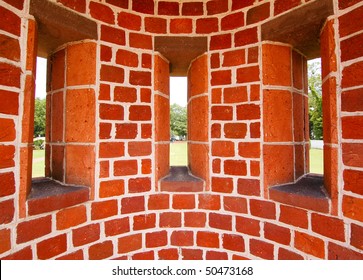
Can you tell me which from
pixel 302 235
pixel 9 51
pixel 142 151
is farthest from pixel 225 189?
pixel 9 51

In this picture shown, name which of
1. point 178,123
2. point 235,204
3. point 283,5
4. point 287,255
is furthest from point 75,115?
point 178,123

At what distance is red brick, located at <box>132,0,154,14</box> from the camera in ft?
4.59

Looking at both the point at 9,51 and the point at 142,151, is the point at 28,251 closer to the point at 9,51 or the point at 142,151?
the point at 142,151

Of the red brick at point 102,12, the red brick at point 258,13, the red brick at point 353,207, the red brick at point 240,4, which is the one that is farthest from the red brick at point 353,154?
the red brick at point 102,12

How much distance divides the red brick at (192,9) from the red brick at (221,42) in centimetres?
20

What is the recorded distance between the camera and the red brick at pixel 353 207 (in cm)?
93

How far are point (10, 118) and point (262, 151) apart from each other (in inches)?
50.5

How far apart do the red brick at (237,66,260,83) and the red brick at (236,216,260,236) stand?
33.4 inches

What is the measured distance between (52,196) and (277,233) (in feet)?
4.07

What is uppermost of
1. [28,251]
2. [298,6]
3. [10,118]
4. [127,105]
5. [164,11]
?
[164,11]

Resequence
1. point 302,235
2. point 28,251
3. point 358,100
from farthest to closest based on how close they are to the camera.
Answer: point 302,235
point 28,251
point 358,100

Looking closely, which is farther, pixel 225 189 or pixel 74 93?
pixel 225 189

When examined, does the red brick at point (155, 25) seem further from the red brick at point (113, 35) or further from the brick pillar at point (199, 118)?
the brick pillar at point (199, 118)

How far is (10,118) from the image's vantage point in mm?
965
